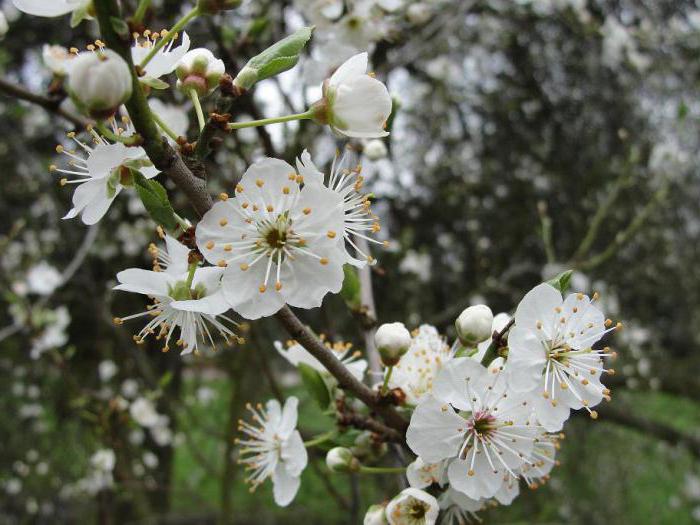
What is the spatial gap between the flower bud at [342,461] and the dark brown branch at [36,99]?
33.4 inches

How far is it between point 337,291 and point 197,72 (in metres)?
0.38

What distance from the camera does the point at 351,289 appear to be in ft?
4.13

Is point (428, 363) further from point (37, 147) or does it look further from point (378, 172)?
point (37, 147)

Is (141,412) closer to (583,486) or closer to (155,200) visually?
(155,200)

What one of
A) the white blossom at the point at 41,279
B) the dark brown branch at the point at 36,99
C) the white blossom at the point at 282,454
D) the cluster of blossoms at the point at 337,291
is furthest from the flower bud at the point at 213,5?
the white blossom at the point at 41,279

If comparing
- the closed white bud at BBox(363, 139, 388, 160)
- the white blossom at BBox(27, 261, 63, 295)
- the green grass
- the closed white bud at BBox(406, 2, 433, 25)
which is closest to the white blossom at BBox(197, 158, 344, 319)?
the closed white bud at BBox(363, 139, 388, 160)

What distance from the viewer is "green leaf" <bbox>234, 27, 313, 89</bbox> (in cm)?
87

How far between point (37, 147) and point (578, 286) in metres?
3.81

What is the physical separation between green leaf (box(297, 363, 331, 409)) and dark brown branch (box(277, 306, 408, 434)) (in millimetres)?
89

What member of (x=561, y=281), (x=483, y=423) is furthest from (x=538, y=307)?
(x=483, y=423)

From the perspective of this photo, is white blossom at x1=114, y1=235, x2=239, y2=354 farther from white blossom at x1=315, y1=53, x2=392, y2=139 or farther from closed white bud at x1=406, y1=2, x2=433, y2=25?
closed white bud at x1=406, y1=2, x2=433, y2=25

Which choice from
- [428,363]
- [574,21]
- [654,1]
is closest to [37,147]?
[574,21]

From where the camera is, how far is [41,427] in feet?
17.1

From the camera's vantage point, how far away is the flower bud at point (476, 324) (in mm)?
1004
